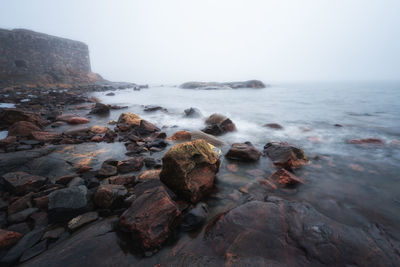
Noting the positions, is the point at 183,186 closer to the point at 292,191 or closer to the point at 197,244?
the point at 197,244

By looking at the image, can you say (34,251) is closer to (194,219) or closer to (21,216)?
(21,216)

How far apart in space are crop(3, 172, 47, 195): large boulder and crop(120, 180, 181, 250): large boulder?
167cm

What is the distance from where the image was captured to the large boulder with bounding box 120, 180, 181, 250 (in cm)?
183

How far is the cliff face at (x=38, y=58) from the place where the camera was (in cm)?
2236

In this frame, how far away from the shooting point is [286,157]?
149 inches

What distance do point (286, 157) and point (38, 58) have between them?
35367 mm

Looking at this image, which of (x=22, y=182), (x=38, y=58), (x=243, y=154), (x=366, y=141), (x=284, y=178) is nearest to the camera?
(x=22, y=182)

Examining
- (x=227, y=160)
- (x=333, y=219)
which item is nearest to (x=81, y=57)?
(x=227, y=160)

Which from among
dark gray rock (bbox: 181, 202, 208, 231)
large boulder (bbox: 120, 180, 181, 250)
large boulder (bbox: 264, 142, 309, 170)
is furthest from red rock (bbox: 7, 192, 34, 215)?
large boulder (bbox: 264, 142, 309, 170)

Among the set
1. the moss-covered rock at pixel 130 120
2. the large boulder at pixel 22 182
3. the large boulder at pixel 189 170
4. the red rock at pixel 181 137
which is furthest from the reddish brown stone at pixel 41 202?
the moss-covered rock at pixel 130 120

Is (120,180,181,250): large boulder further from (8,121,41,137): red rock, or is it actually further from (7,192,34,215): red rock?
(8,121,41,137): red rock

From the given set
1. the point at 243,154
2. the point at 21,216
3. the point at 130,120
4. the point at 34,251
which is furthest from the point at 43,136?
the point at 243,154

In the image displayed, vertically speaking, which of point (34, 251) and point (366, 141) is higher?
point (34, 251)

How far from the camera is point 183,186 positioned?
2.54m
